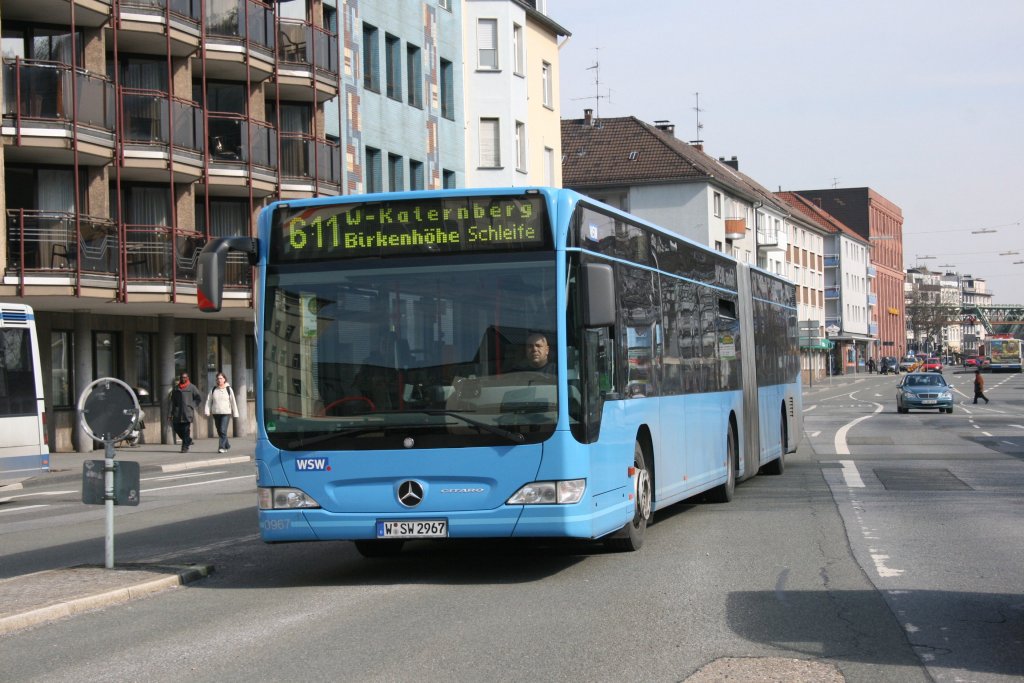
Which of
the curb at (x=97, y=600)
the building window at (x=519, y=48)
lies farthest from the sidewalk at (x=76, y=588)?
the building window at (x=519, y=48)

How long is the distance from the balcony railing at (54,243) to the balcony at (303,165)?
804 cm

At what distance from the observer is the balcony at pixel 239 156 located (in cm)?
3834

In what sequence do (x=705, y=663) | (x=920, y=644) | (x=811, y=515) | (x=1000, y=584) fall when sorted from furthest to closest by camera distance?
(x=811, y=515)
(x=1000, y=584)
(x=920, y=644)
(x=705, y=663)

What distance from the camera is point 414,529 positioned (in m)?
10.2

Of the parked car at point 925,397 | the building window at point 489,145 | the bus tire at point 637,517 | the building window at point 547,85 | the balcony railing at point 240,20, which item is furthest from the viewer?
the building window at point 547,85

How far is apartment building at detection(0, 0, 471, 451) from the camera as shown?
107 feet

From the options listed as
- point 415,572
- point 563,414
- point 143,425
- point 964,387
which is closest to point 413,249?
point 563,414

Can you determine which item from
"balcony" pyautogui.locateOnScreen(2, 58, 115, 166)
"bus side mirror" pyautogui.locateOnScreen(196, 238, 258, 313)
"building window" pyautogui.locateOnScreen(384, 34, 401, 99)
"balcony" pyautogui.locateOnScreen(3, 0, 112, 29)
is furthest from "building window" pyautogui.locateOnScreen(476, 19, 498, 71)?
"bus side mirror" pyautogui.locateOnScreen(196, 238, 258, 313)

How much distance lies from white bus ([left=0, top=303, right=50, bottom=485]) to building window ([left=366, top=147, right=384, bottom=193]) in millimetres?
25084

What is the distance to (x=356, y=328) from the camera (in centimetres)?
1034

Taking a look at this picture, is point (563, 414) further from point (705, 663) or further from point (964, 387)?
point (964, 387)

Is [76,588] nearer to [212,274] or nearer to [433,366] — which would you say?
[212,274]

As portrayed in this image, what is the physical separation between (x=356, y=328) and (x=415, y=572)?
6.89 feet

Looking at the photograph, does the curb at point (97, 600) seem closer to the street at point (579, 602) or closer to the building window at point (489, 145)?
the street at point (579, 602)
